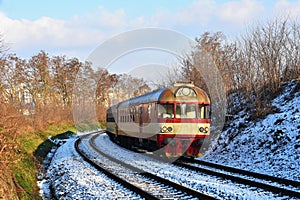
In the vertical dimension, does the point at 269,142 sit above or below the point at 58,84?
below

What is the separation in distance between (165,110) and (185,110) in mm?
827

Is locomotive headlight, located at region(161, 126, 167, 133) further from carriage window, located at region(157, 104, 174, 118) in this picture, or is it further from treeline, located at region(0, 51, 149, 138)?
treeline, located at region(0, 51, 149, 138)

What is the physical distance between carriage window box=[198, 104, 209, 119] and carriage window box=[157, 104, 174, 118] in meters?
1.20

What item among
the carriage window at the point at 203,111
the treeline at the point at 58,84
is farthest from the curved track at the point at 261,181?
the treeline at the point at 58,84

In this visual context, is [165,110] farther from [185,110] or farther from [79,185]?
[79,185]

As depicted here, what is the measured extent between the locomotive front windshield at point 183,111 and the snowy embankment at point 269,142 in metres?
1.79

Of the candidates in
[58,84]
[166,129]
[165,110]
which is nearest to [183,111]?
[165,110]

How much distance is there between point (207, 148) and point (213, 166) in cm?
412

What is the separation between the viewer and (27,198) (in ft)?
27.7

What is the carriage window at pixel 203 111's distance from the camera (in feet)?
47.2

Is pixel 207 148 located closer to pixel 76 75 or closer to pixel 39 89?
pixel 39 89

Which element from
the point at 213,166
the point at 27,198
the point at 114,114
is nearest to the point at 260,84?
the point at 213,166

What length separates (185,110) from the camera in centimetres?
1420

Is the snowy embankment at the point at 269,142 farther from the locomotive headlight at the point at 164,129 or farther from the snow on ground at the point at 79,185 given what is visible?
the snow on ground at the point at 79,185
